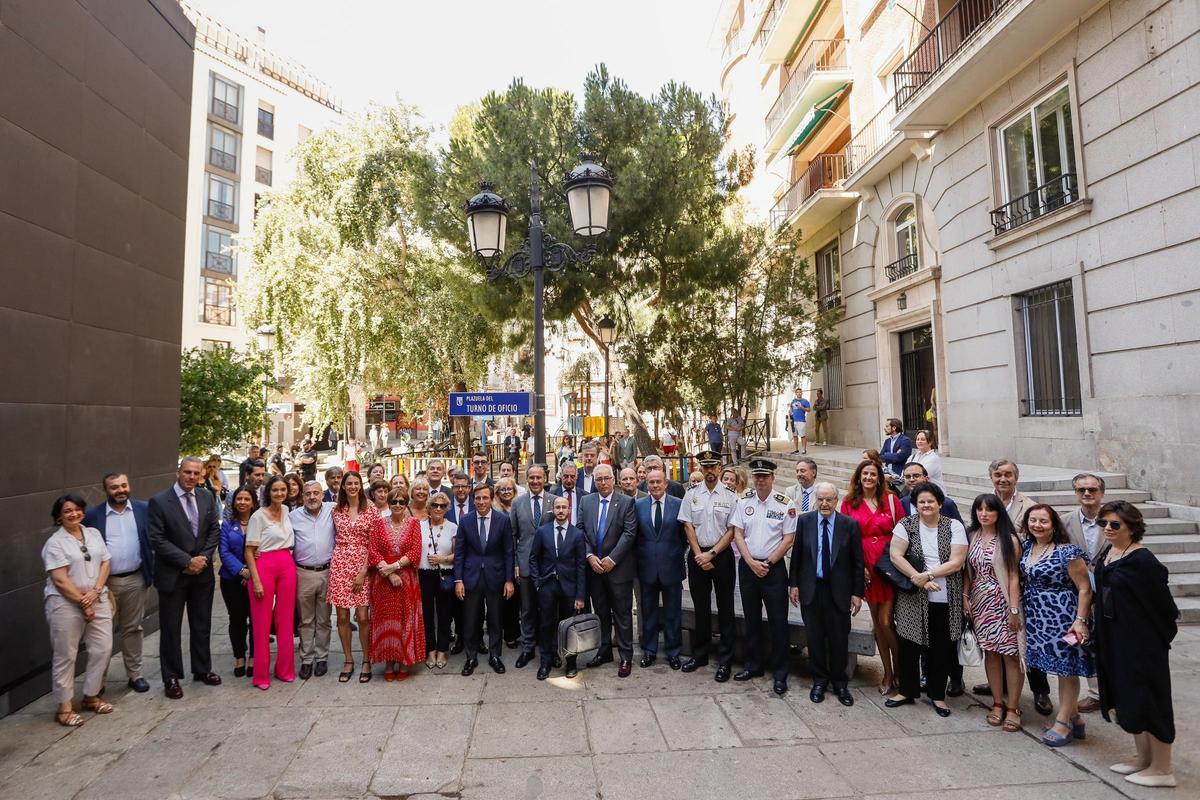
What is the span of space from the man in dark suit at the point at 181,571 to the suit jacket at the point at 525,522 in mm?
2729

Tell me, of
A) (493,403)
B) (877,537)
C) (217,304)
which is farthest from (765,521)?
(217,304)

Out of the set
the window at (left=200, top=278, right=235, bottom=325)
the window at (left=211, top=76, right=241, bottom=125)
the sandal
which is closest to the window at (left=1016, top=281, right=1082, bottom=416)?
the sandal

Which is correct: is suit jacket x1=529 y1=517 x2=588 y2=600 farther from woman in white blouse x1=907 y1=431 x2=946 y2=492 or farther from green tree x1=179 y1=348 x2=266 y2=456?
green tree x1=179 y1=348 x2=266 y2=456

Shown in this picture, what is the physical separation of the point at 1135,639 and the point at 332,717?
5312 millimetres

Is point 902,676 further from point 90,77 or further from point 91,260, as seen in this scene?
point 90,77

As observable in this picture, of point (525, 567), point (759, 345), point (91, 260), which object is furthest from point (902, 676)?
point (759, 345)

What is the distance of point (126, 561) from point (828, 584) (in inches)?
229

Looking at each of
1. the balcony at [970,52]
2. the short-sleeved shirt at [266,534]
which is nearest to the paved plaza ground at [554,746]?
the short-sleeved shirt at [266,534]

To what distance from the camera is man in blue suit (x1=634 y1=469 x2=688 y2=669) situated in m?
5.73

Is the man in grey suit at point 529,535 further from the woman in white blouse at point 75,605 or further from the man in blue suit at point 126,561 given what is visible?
the woman in white blouse at point 75,605

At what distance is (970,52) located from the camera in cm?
1070

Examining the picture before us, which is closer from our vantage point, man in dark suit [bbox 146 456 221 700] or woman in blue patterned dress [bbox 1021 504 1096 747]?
woman in blue patterned dress [bbox 1021 504 1096 747]

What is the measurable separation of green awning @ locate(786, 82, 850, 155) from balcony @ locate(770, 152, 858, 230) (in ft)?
3.36

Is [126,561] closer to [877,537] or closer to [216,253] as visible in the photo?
[877,537]
